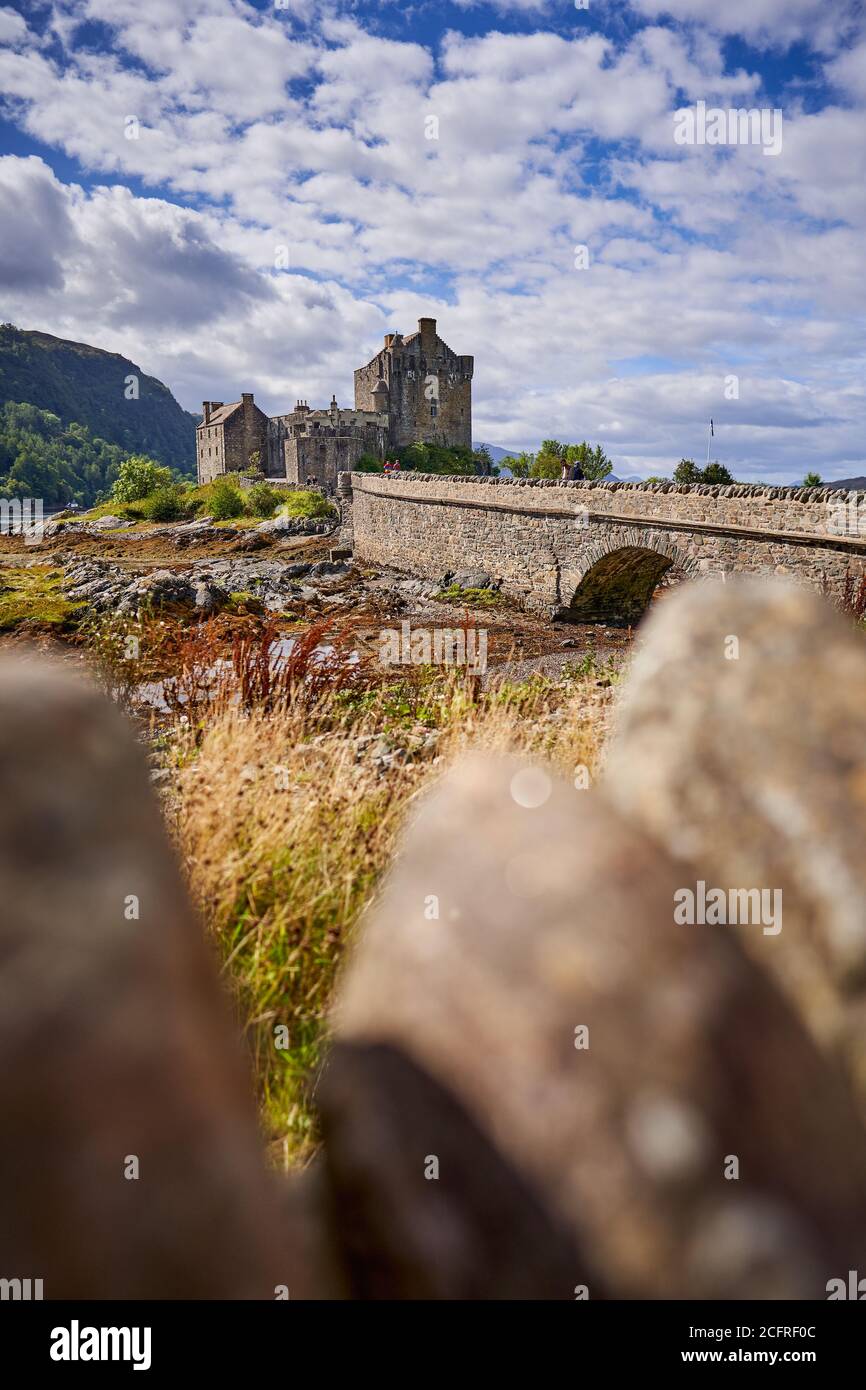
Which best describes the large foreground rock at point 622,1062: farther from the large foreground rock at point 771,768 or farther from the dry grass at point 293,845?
the dry grass at point 293,845

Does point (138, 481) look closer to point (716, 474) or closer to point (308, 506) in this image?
point (308, 506)

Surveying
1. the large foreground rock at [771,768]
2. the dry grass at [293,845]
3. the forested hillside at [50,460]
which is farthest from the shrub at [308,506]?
the forested hillside at [50,460]

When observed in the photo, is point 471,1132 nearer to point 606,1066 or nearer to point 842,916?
point 606,1066

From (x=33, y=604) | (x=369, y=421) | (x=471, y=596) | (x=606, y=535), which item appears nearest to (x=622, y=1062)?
(x=33, y=604)

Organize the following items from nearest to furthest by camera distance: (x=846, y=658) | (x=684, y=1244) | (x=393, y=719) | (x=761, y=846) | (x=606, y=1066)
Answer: (x=684, y=1244)
(x=606, y=1066)
(x=761, y=846)
(x=846, y=658)
(x=393, y=719)

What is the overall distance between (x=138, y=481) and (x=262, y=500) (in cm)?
1647

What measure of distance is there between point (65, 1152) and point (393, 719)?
7214mm

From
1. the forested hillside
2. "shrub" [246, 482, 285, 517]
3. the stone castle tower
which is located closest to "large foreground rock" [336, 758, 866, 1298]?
"shrub" [246, 482, 285, 517]

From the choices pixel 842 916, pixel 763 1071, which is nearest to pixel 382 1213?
pixel 763 1071

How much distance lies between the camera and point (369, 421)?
6456 cm

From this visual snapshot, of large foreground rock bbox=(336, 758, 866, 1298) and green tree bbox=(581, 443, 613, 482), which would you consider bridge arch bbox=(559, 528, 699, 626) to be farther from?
green tree bbox=(581, 443, 613, 482)

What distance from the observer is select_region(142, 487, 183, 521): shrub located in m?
57.7

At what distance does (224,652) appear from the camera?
870 centimetres

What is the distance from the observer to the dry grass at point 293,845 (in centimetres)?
312
